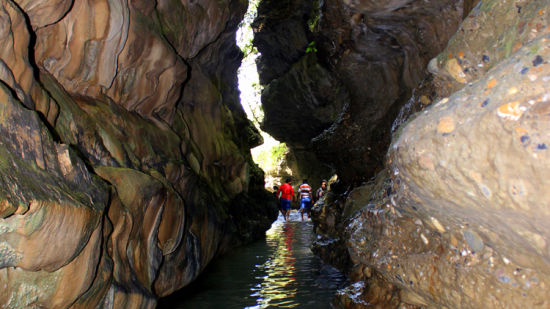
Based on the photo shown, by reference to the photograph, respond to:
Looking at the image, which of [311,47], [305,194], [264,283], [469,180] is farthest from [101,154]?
[311,47]

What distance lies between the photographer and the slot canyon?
78.1 inches

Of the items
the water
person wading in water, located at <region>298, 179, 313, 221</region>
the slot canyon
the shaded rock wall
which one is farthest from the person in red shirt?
the slot canyon

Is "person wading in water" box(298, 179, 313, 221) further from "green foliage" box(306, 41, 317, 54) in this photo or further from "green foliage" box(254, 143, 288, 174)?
"green foliage" box(254, 143, 288, 174)

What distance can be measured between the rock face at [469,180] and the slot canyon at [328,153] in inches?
0.5

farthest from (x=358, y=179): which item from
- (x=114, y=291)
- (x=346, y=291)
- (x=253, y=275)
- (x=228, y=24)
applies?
(x=114, y=291)

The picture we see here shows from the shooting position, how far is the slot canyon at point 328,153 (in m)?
1.98

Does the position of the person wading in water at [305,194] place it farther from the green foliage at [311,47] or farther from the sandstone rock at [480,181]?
the sandstone rock at [480,181]

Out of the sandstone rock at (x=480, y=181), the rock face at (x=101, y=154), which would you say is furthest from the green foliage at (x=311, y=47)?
the sandstone rock at (x=480, y=181)

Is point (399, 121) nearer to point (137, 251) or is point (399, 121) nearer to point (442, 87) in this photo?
point (442, 87)

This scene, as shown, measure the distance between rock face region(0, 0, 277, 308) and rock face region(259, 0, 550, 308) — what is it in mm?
2460

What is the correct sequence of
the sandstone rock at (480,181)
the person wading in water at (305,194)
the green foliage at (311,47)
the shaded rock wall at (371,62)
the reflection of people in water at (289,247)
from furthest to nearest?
the green foliage at (311,47) < the person wading in water at (305,194) < the reflection of people in water at (289,247) < the shaded rock wall at (371,62) < the sandstone rock at (480,181)

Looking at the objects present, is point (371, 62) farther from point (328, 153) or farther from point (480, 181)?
point (480, 181)

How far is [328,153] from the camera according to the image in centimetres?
938

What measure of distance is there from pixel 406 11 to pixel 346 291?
447 cm
